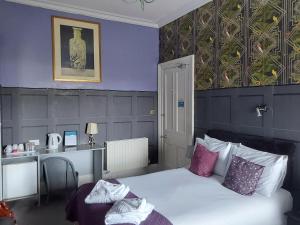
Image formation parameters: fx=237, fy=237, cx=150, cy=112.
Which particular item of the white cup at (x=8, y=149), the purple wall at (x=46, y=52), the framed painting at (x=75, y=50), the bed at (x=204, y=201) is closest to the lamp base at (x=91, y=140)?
the purple wall at (x=46, y=52)

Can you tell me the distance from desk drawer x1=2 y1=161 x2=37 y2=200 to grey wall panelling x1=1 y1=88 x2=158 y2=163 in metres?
0.52

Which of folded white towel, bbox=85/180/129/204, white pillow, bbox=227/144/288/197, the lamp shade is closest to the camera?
folded white towel, bbox=85/180/129/204

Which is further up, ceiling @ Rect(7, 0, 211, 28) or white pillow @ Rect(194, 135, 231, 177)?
ceiling @ Rect(7, 0, 211, 28)

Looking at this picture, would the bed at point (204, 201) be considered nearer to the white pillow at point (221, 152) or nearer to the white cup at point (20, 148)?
the white pillow at point (221, 152)

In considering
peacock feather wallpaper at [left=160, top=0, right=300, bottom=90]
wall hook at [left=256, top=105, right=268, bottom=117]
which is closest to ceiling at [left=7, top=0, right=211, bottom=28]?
peacock feather wallpaper at [left=160, top=0, right=300, bottom=90]

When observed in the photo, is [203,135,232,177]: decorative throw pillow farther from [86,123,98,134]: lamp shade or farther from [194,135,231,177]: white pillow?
[86,123,98,134]: lamp shade

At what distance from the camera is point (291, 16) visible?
2443mm

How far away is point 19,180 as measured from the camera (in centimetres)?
321

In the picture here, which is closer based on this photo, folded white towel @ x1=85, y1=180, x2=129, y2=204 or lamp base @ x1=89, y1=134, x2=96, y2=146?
folded white towel @ x1=85, y1=180, x2=129, y2=204

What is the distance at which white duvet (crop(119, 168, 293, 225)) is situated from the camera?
1894mm

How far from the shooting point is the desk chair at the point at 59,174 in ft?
11.7

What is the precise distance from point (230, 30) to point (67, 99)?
2.69 meters

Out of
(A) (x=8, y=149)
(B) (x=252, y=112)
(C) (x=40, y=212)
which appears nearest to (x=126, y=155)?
(C) (x=40, y=212)

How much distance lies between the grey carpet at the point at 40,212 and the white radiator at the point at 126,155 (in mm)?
1050
